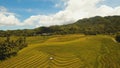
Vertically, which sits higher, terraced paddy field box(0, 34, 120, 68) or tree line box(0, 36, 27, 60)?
tree line box(0, 36, 27, 60)

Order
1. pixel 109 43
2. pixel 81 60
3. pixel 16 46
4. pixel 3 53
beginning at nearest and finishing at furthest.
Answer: pixel 81 60
pixel 3 53
pixel 16 46
pixel 109 43

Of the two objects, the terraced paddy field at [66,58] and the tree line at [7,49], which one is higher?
the tree line at [7,49]

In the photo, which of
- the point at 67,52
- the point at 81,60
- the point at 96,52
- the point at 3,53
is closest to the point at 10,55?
the point at 3,53

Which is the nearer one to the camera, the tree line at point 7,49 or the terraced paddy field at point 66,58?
→ the terraced paddy field at point 66,58

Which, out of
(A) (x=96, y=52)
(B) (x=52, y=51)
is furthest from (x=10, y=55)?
(A) (x=96, y=52)

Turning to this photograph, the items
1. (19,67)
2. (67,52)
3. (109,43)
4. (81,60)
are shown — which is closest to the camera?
(19,67)

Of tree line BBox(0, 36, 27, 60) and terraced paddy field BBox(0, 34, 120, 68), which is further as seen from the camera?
tree line BBox(0, 36, 27, 60)

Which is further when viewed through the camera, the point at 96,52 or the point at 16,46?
the point at 16,46

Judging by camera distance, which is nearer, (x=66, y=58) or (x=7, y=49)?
(x=66, y=58)

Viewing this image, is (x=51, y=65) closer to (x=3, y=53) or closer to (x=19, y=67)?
(x=19, y=67)

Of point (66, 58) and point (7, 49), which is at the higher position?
point (7, 49)
